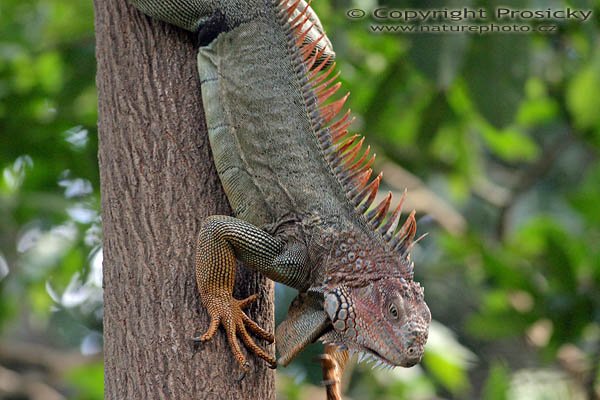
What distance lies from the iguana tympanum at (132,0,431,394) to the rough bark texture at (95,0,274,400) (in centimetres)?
9

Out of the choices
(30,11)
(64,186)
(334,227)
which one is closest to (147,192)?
(334,227)

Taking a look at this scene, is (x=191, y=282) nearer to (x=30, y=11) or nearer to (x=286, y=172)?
(x=286, y=172)

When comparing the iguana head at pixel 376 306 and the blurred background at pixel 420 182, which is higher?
the iguana head at pixel 376 306

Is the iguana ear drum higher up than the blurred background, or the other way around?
the iguana ear drum

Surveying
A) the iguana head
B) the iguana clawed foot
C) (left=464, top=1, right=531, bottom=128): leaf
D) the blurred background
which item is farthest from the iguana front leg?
(left=464, top=1, right=531, bottom=128): leaf

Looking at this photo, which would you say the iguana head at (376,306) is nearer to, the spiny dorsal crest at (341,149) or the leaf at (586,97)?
the spiny dorsal crest at (341,149)

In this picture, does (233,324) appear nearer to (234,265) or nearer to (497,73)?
(234,265)

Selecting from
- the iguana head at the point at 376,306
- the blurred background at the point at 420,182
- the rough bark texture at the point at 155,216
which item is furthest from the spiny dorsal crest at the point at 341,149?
the blurred background at the point at 420,182

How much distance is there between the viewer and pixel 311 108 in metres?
3.95

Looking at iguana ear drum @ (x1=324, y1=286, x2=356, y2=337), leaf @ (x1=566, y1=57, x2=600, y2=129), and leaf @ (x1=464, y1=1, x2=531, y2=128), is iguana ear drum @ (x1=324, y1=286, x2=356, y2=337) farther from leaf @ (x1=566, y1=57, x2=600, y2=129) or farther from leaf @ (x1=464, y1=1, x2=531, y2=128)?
leaf @ (x1=566, y1=57, x2=600, y2=129)

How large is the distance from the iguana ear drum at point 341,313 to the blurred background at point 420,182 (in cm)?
229

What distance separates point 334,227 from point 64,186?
3.87 metres

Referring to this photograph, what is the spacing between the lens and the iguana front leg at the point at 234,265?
354 centimetres

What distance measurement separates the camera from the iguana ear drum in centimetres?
361
